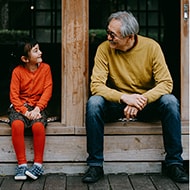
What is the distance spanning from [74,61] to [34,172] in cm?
88

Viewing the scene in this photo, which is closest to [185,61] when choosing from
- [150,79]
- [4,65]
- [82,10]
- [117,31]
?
[150,79]

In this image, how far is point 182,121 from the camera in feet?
13.5

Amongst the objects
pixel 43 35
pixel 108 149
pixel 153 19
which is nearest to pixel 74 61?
pixel 108 149

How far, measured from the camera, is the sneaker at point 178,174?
12.3 ft

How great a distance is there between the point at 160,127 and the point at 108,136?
40cm

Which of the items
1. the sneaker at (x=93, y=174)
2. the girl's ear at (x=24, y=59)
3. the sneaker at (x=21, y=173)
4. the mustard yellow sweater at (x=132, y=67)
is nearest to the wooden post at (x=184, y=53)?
the mustard yellow sweater at (x=132, y=67)

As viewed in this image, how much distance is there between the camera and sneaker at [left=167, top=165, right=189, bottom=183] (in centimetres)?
375

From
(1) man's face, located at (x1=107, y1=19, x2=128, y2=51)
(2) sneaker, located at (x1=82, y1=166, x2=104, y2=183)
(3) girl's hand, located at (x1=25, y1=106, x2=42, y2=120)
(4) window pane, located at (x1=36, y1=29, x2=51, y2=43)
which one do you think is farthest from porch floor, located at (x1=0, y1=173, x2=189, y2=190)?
(4) window pane, located at (x1=36, y1=29, x2=51, y2=43)

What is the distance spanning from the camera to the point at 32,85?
4074 mm

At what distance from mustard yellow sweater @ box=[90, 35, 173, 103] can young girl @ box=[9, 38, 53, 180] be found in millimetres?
427

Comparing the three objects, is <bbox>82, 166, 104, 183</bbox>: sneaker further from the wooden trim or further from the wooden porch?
the wooden trim

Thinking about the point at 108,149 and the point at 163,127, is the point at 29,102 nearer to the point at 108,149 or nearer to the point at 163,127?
the point at 108,149

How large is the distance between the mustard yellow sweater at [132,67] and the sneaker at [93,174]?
543 mm

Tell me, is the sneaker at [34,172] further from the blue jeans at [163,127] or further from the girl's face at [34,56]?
the girl's face at [34,56]
